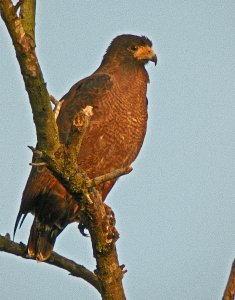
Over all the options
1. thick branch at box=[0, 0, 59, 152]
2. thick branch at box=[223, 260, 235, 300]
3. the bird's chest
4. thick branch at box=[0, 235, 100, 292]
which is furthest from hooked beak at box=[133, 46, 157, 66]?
thick branch at box=[223, 260, 235, 300]

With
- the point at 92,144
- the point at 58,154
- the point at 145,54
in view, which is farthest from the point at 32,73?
the point at 145,54

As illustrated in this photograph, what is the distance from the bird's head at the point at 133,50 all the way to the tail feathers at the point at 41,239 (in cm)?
196

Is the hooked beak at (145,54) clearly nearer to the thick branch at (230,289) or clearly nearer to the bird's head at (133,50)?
the bird's head at (133,50)

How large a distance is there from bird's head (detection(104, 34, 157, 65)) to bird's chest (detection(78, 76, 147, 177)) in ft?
2.37

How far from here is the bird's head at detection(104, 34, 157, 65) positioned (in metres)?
7.27

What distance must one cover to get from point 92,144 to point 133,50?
1523mm

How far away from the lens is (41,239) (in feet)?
20.6

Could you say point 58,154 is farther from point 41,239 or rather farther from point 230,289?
point 41,239

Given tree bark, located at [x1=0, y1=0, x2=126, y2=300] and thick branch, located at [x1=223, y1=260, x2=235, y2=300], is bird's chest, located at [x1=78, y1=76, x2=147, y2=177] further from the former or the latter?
thick branch, located at [x1=223, y1=260, x2=235, y2=300]

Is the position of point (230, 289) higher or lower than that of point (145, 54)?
lower

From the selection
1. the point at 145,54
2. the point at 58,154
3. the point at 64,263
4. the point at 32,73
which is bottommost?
the point at 64,263

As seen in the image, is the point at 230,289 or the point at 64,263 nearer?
the point at 230,289

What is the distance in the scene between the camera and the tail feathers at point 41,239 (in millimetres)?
6065

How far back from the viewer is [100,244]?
15.3ft
